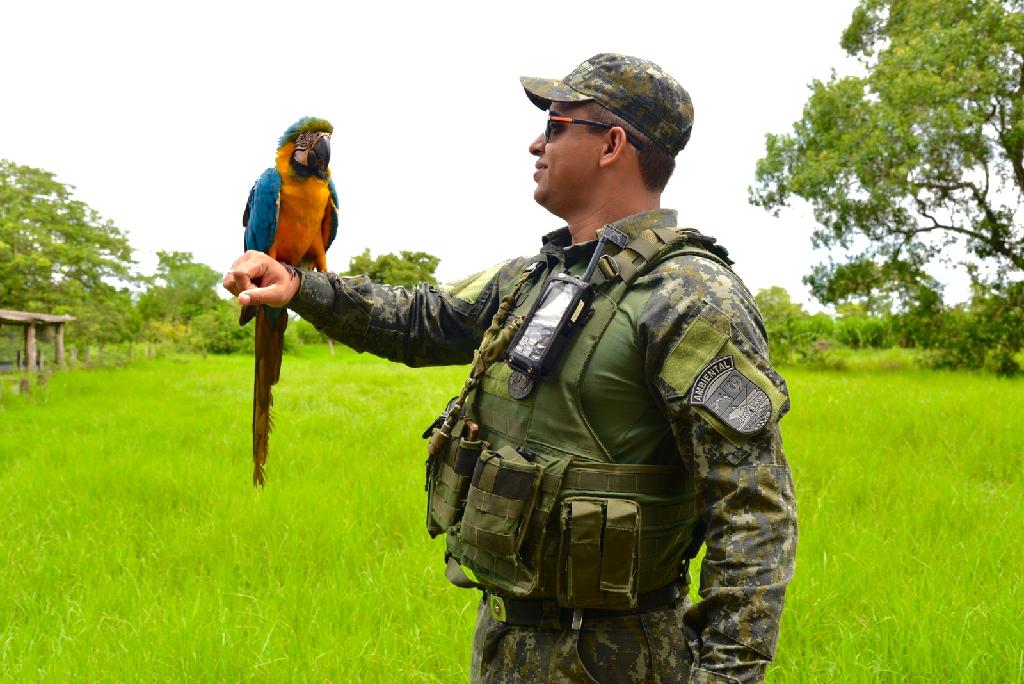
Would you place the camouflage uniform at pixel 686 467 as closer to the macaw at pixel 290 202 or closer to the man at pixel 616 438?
the man at pixel 616 438

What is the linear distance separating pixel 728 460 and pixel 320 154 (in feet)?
7.20

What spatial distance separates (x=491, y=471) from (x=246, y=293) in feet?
2.42

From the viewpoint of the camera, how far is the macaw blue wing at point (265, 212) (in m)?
2.83

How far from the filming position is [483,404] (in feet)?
5.33

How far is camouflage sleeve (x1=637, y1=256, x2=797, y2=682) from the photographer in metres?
1.24

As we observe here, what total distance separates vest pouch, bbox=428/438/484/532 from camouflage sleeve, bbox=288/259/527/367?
452mm

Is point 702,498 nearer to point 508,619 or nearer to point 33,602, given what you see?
point 508,619

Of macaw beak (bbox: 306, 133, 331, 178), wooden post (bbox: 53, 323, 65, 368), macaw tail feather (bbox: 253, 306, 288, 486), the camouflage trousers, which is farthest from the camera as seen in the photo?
wooden post (bbox: 53, 323, 65, 368)

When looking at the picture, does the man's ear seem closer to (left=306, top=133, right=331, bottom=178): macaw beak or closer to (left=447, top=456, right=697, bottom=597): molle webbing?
(left=447, top=456, right=697, bottom=597): molle webbing

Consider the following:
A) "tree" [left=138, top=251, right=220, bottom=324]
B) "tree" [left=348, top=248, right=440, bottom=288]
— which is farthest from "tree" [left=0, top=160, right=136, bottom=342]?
"tree" [left=138, top=251, right=220, bottom=324]

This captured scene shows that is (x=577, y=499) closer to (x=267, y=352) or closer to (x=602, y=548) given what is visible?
(x=602, y=548)

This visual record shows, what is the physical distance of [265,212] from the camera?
284cm

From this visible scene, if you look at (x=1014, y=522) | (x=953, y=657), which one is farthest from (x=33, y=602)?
(x=1014, y=522)

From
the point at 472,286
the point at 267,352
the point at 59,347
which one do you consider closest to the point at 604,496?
the point at 472,286
